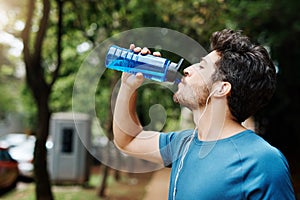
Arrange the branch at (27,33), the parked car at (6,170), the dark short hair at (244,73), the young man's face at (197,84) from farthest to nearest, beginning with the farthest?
the parked car at (6,170) < the branch at (27,33) < the young man's face at (197,84) < the dark short hair at (244,73)

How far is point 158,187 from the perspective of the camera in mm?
13234

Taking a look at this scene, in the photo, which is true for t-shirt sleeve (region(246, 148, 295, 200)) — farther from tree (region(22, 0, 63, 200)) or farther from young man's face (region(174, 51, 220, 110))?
tree (region(22, 0, 63, 200))

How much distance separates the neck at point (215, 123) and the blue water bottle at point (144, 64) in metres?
0.22

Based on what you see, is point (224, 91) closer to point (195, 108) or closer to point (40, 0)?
point (195, 108)

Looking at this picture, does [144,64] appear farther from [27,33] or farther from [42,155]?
[42,155]

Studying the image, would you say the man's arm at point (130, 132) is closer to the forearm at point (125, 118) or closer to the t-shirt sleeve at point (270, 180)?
the forearm at point (125, 118)

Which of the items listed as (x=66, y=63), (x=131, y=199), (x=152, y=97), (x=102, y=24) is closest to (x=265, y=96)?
(x=102, y=24)

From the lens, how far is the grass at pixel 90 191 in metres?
10.6

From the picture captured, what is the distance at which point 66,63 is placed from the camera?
1534cm

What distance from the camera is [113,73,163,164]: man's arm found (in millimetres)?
2291

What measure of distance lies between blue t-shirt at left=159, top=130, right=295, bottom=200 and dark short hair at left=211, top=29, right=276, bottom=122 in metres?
0.14

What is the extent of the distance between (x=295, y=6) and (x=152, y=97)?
467 centimetres

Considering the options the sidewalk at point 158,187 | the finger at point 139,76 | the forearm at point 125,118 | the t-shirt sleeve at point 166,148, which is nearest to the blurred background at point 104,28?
the sidewalk at point 158,187

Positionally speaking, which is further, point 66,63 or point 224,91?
point 66,63
